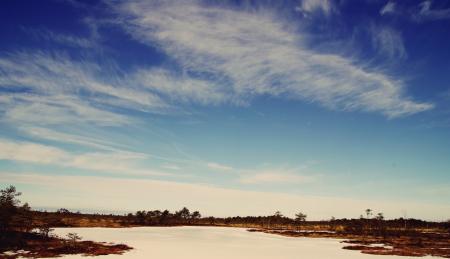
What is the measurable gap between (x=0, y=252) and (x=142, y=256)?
1306 cm

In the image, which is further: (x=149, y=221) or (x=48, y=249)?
(x=149, y=221)

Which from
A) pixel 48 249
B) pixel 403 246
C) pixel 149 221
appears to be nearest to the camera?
pixel 48 249

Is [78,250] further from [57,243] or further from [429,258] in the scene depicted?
[429,258]

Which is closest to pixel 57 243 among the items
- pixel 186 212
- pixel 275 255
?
pixel 275 255

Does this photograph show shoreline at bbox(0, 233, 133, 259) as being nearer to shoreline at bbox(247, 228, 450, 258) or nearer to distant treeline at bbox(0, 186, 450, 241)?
distant treeline at bbox(0, 186, 450, 241)

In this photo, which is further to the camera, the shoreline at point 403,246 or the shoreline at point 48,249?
the shoreline at point 403,246

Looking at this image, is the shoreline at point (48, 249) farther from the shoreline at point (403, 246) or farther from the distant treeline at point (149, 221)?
the shoreline at point (403, 246)

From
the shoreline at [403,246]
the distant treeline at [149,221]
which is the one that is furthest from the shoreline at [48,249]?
the shoreline at [403,246]

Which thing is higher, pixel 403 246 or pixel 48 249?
pixel 403 246

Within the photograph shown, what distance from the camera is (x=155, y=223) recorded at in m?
124

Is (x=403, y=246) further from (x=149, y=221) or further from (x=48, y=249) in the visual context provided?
(x=149, y=221)

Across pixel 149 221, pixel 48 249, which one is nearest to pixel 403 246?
pixel 48 249

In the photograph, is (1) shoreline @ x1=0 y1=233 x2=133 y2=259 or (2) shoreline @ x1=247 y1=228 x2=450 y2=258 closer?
(1) shoreline @ x1=0 y1=233 x2=133 y2=259

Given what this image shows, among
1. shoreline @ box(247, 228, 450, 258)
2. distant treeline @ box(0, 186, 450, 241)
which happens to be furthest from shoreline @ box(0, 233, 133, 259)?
shoreline @ box(247, 228, 450, 258)
